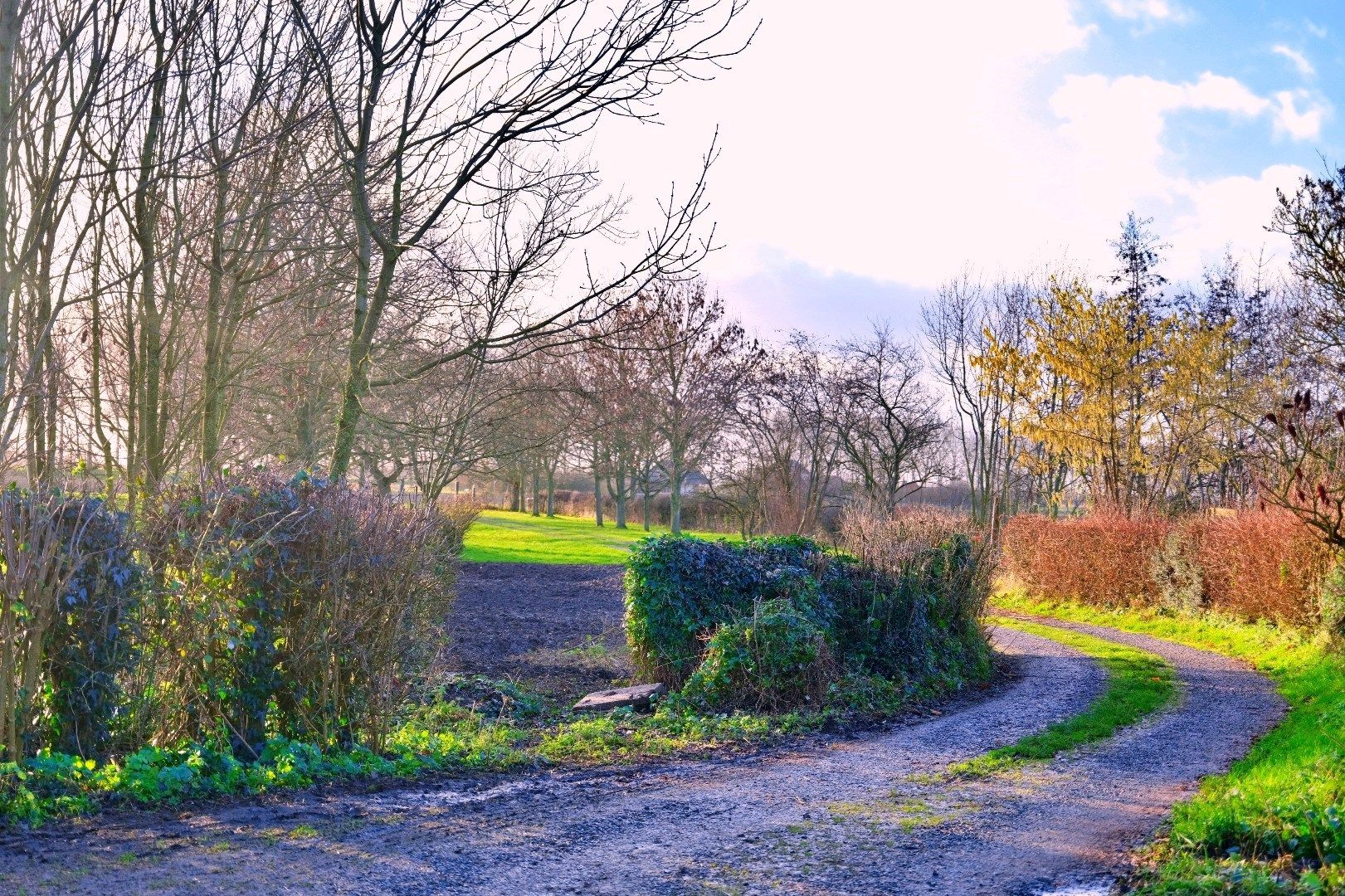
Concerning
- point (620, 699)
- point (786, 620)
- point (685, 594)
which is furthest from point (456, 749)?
point (685, 594)

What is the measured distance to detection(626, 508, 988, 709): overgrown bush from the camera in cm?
1077

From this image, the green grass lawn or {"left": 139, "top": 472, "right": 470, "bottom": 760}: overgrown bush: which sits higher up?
{"left": 139, "top": 472, "right": 470, "bottom": 760}: overgrown bush

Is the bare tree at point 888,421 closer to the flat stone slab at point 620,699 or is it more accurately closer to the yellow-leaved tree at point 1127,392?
the yellow-leaved tree at point 1127,392

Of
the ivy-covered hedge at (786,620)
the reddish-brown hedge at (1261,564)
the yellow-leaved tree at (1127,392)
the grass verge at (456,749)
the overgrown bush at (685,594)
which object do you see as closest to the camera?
the grass verge at (456,749)

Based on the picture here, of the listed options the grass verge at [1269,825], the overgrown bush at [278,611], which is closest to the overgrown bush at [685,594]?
the overgrown bush at [278,611]

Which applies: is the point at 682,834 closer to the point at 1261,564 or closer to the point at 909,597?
the point at 909,597

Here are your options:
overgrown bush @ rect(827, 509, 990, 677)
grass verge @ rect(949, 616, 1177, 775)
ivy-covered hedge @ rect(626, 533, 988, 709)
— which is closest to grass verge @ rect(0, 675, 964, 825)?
ivy-covered hedge @ rect(626, 533, 988, 709)

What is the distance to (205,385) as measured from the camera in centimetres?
975

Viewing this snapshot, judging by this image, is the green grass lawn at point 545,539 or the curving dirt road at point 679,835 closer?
the curving dirt road at point 679,835

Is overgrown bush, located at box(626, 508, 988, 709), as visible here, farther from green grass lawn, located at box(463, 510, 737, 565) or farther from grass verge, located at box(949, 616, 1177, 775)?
green grass lawn, located at box(463, 510, 737, 565)

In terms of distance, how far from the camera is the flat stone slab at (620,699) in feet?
35.1

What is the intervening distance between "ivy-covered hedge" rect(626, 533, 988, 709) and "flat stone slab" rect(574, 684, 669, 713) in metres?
0.42

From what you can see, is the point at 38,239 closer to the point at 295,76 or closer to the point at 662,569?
the point at 295,76

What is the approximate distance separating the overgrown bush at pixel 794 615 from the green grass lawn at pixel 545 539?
1092 centimetres
